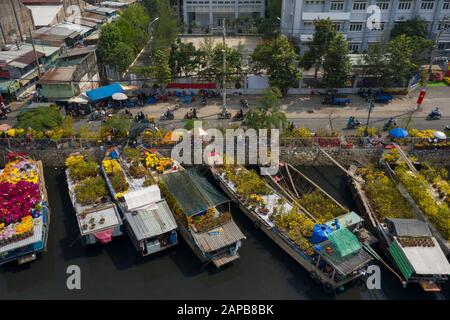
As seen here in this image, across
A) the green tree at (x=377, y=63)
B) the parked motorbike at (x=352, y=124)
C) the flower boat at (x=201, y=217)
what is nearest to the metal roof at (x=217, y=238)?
the flower boat at (x=201, y=217)

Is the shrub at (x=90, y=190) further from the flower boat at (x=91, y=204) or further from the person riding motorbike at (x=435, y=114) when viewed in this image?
the person riding motorbike at (x=435, y=114)

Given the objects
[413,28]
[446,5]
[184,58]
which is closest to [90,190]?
[184,58]

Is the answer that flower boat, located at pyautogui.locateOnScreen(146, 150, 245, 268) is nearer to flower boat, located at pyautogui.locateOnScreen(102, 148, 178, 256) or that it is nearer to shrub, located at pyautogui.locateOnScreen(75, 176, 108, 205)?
flower boat, located at pyautogui.locateOnScreen(102, 148, 178, 256)

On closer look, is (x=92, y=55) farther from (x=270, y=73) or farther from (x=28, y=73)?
(x=270, y=73)

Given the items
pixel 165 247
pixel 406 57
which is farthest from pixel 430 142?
pixel 165 247

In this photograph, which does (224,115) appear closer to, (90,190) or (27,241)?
(90,190)
